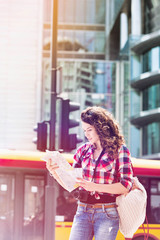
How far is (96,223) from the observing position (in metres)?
3.15

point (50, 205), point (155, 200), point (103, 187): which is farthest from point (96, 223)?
point (155, 200)

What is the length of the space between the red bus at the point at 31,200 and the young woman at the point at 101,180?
21.3 feet

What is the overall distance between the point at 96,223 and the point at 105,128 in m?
0.61

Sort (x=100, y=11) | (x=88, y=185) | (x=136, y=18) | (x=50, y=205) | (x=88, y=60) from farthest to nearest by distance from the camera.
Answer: (x=100, y=11), (x=88, y=60), (x=136, y=18), (x=50, y=205), (x=88, y=185)

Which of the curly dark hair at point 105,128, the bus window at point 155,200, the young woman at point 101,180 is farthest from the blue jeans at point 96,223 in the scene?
the bus window at point 155,200

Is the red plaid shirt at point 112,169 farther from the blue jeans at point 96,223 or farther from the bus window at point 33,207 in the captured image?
the bus window at point 33,207

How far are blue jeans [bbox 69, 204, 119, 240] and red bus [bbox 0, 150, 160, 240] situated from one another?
21.2ft

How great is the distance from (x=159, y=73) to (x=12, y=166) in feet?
71.9

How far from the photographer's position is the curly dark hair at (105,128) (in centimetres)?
319

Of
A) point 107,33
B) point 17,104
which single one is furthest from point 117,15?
point 17,104

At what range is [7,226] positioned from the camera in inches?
379

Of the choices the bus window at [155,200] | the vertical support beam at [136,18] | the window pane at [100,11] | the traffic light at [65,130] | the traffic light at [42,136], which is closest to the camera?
the traffic light at [65,130]

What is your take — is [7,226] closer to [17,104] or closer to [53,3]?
[53,3]

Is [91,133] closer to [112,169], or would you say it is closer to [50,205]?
[112,169]
